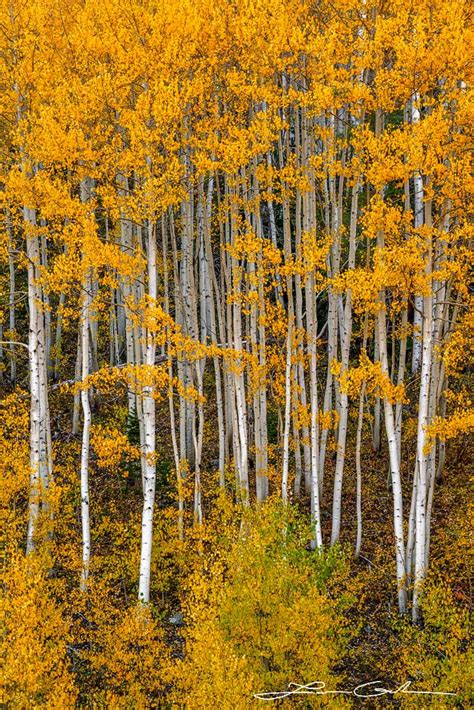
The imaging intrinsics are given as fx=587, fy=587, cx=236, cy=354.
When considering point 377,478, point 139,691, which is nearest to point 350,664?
point 139,691

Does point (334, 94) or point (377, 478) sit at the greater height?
→ point (334, 94)

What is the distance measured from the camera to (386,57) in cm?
1122

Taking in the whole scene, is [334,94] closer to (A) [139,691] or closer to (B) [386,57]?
(B) [386,57]

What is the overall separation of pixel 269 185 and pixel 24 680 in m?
9.79

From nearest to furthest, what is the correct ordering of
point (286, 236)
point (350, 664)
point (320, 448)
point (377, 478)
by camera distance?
point (350, 664), point (286, 236), point (320, 448), point (377, 478)

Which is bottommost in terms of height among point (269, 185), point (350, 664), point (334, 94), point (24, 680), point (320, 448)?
point (350, 664)
